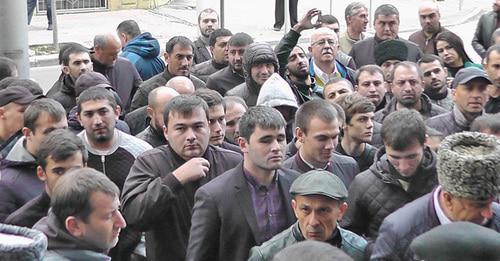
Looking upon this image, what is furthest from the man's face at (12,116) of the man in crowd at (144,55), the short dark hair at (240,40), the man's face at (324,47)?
the man's face at (324,47)

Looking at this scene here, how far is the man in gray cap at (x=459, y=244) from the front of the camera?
2848 millimetres

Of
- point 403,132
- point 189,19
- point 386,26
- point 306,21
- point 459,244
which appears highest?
point 306,21

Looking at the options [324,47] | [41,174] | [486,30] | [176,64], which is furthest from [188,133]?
[486,30]

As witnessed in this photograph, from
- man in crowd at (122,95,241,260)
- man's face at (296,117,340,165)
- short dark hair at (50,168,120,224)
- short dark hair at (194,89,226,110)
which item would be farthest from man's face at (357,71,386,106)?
short dark hair at (50,168,120,224)

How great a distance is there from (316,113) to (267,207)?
97 cm

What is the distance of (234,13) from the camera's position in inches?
808

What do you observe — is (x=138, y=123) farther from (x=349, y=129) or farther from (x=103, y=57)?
(x=349, y=129)

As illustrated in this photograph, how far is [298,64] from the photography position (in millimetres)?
9062

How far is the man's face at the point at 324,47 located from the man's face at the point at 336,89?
149 centimetres

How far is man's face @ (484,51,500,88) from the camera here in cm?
796

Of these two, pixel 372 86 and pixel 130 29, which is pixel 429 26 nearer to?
pixel 372 86

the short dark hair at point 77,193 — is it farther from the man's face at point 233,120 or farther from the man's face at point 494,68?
the man's face at point 494,68

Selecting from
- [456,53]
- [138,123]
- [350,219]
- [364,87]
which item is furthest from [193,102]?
[456,53]

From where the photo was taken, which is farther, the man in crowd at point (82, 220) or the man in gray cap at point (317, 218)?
the man in gray cap at point (317, 218)
